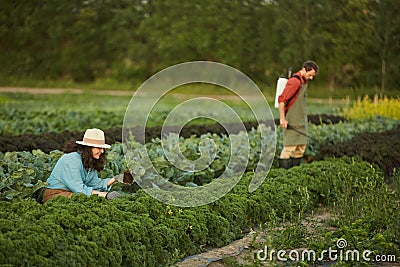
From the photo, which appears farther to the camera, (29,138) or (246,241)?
(29,138)

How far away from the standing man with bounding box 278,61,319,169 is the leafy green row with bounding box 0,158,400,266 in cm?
179

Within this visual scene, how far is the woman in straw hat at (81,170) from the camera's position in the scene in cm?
585

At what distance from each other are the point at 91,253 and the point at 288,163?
479cm

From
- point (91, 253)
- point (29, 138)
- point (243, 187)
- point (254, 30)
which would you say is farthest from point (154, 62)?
point (91, 253)

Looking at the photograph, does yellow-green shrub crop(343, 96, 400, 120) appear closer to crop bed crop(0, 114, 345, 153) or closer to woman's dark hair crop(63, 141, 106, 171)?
crop bed crop(0, 114, 345, 153)

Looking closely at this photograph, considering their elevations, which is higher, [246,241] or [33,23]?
[33,23]

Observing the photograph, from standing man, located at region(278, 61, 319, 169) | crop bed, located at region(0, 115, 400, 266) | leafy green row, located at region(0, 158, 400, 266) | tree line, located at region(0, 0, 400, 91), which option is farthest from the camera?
tree line, located at region(0, 0, 400, 91)

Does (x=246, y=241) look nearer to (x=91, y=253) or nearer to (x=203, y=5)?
(x=91, y=253)

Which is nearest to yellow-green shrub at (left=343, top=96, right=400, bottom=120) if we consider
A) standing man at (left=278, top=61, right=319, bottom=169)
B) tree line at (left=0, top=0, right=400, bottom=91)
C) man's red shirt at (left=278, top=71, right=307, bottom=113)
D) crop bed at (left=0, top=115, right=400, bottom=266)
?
crop bed at (left=0, top=115, right=400, bottom=266)

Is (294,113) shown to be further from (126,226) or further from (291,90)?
(126,226)

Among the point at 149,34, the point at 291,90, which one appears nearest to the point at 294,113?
the point at 291,90

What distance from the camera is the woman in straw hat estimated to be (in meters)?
5.85

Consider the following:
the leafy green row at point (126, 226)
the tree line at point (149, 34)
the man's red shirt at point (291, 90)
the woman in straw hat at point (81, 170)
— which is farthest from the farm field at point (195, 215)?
the tree line at point (149, 34)

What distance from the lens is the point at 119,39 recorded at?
2770 centimetres
